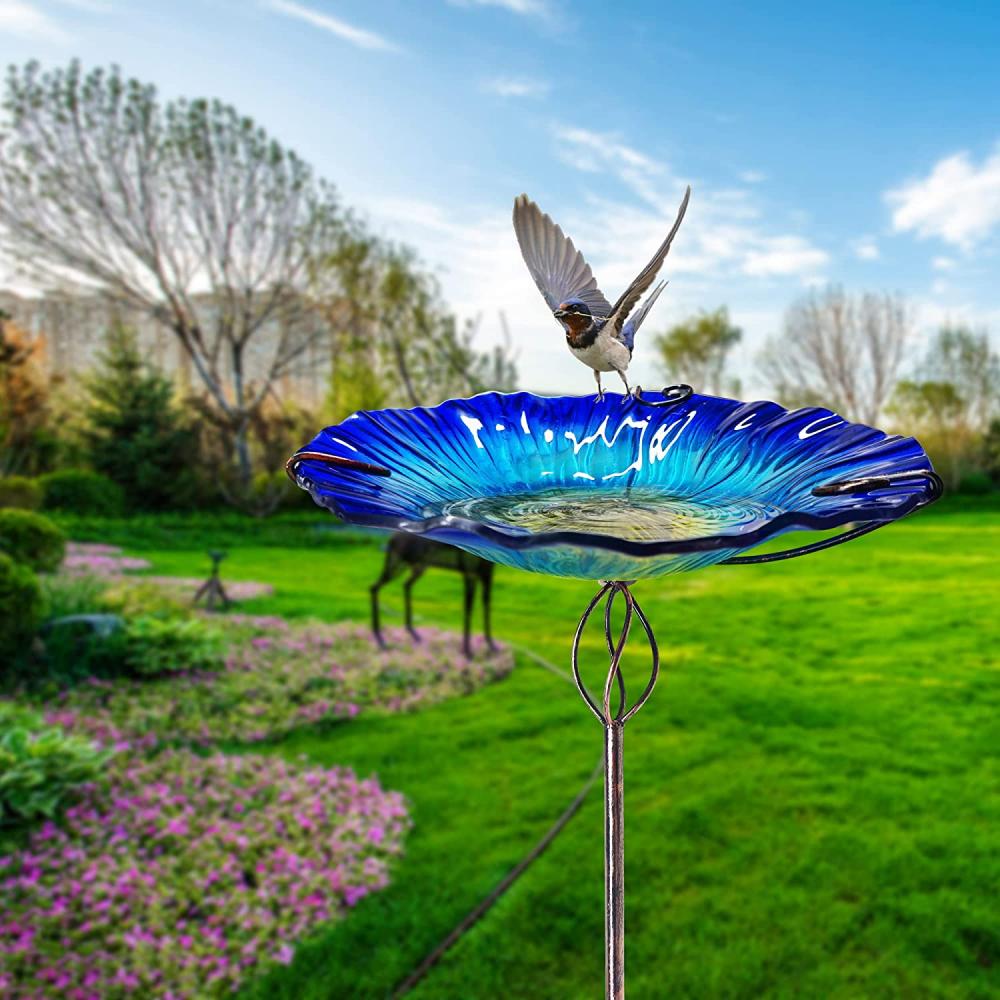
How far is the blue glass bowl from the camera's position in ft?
2.23

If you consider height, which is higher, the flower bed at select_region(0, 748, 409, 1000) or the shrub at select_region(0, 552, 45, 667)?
the shrub at select_region(0, 552, 45, 667)

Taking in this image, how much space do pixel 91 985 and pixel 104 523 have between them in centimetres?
700

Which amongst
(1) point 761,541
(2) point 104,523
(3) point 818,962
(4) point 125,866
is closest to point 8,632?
(4) point 125,866

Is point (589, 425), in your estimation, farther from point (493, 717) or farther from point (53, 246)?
point (53, 246)

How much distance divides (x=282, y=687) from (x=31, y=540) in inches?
94.8

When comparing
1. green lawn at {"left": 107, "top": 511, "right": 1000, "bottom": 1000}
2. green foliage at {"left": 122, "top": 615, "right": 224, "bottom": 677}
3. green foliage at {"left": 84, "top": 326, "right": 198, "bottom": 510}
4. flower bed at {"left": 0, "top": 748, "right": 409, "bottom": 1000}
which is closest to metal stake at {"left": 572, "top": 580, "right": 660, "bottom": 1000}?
green lawn at {"left": 107, "top": 511, "right": 1000, "bottom": 1000}

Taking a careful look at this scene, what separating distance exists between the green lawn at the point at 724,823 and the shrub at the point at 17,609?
4.60 feet

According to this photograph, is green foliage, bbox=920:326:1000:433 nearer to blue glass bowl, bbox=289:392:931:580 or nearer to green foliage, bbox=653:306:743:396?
green foliage, bbox=653:306:743:396

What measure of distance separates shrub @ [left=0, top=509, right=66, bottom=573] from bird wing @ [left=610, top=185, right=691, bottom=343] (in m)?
5.11

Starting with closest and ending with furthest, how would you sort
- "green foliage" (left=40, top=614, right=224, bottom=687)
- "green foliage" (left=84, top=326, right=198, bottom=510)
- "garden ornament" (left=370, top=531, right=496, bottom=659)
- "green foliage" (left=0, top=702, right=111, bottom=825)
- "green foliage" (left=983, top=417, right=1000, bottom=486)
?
"green foliage" (left=0, top=702, right=111, bottom=825) < "green foliage" (left=40, top=614, right=224, bottom=687) < "garden ornament" (left=370, top=531, right=496, bottom=659) < "green foliage" (left=84, top=326, right=198, bottom=510) < "green foliage" (left=983, top=417, right=1000, bottom=486)

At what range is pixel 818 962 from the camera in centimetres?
213

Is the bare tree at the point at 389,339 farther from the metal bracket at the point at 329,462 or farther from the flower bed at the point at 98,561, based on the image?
the metal bracket at the point at 329,462

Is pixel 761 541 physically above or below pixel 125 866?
above

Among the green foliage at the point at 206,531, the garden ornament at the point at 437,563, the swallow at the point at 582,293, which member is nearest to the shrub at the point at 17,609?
the garden ornament at the point at 437,563
